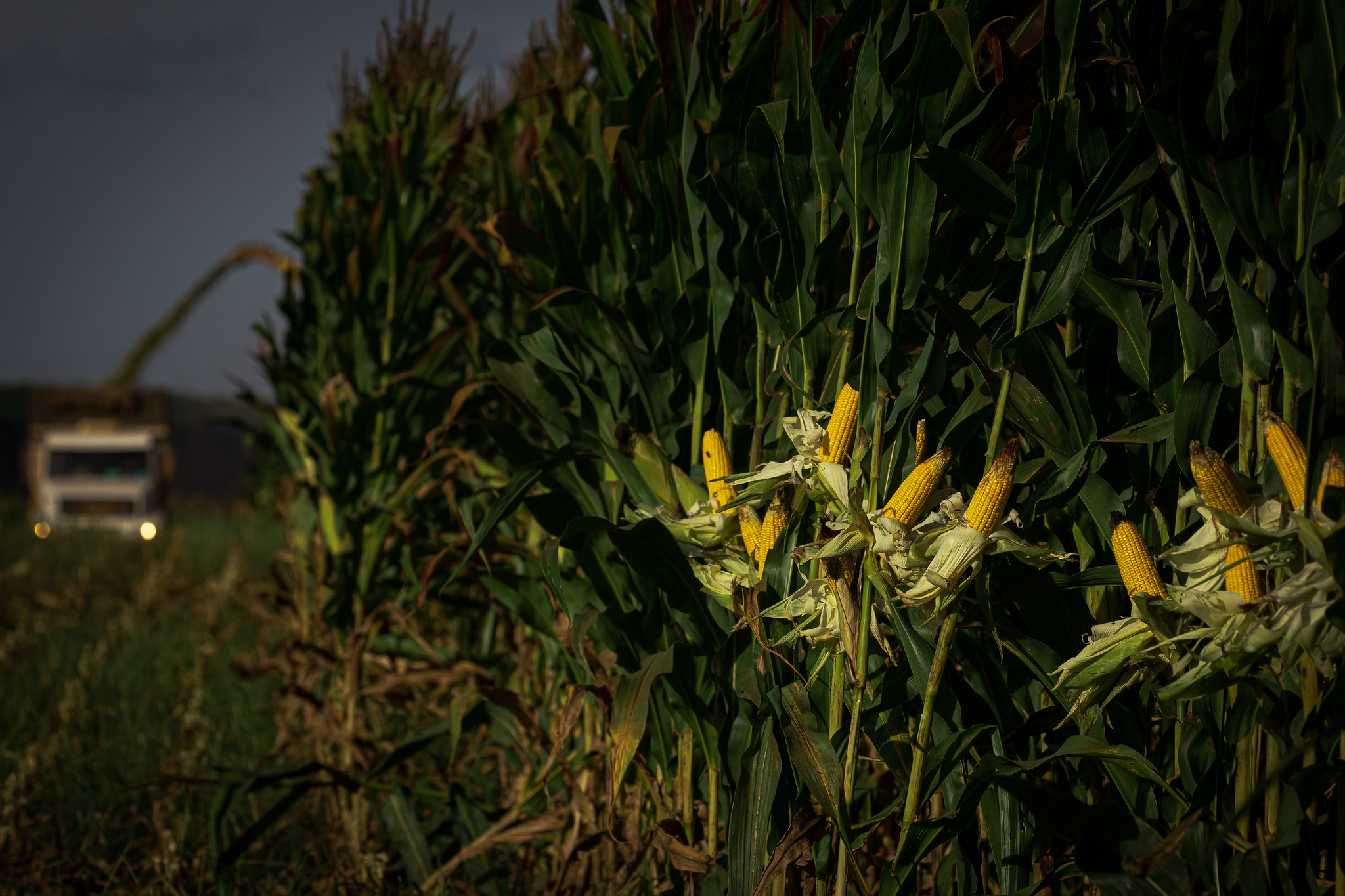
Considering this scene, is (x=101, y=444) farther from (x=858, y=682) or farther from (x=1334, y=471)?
(x=1334, y=471)

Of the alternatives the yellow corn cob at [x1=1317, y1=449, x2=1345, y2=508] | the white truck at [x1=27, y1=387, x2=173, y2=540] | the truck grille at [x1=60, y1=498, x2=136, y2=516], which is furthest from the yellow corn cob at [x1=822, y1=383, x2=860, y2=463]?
the truck grille at [x1=60, y1=498, x2=136, y2=516]

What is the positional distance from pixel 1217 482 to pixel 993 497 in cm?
22

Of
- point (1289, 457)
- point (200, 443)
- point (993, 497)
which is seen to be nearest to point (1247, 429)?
point (1289, 457)

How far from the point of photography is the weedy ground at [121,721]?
69.4 inches

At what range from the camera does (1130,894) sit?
81cm

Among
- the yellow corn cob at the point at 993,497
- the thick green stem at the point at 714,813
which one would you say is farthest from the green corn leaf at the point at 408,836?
the yellow corn cob at the point at 993,497

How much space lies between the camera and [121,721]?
8.41 feet

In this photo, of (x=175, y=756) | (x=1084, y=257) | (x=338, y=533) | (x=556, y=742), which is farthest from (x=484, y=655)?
(x=1084, y=257)

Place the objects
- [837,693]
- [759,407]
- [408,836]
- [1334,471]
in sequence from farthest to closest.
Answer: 1. [408,836]
2. [759,407]
3. [837,693]
4. [1334,471]

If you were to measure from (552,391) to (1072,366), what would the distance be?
3.08 ft

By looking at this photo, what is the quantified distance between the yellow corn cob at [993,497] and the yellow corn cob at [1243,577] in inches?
9.3

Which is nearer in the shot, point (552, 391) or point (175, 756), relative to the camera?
point (552, 391)

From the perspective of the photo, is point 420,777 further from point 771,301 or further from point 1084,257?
point 1084,257

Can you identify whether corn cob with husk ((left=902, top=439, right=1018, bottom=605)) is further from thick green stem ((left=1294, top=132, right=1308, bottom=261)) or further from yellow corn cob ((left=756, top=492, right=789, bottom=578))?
thick green stem ((left=1294, top=132, right=1308, bottom=261))
